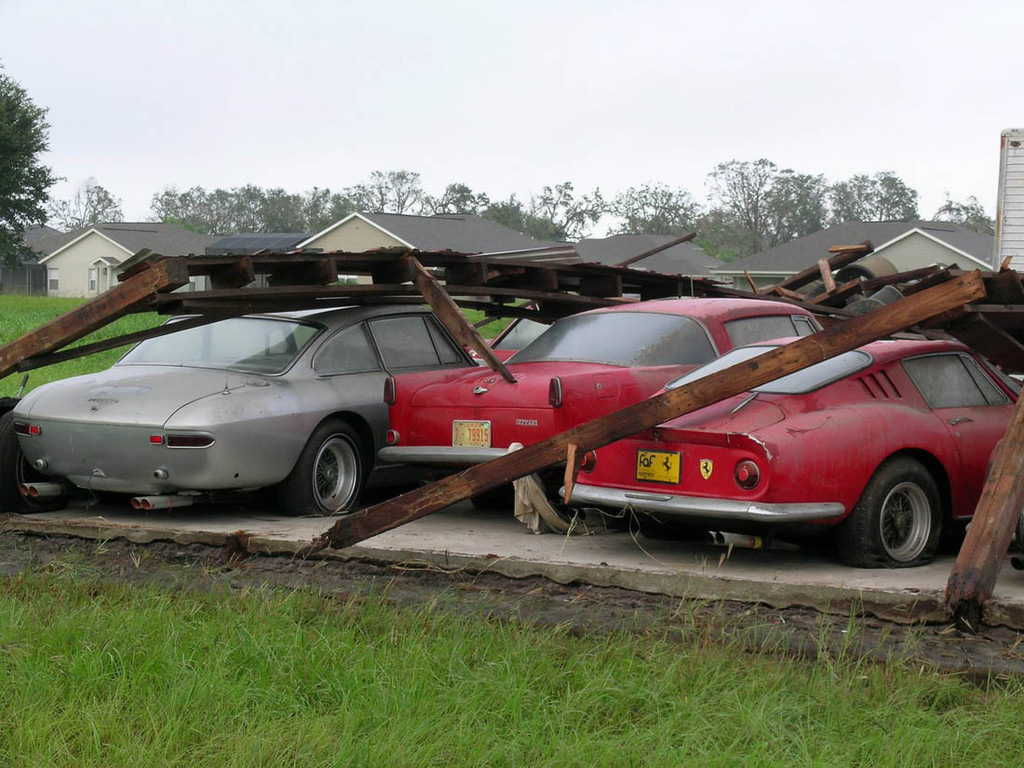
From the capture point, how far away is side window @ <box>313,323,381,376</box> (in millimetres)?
8836

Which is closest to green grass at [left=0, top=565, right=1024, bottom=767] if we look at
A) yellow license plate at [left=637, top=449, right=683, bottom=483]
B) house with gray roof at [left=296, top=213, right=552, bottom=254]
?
yellow license plate at [left=637, top=449, right=683, bottom=483]

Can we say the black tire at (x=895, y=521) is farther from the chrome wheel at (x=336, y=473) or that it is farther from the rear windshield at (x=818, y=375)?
the chrome wheel at (x=336, y=473)

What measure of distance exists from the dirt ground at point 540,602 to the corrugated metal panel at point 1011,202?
1069cm

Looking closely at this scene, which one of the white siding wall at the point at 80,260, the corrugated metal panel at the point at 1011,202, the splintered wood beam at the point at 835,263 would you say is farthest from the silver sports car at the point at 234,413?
the white siding wall at the point at 80,260

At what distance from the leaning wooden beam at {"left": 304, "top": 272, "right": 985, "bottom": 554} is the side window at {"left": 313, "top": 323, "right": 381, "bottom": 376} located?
267cm

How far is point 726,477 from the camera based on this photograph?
6.28 meters

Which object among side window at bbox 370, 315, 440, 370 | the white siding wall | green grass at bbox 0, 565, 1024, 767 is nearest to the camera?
green grass at bbox 0, 565, 1024, 767

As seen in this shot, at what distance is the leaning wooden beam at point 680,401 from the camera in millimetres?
5711

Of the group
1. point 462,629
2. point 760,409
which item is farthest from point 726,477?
point 462,629

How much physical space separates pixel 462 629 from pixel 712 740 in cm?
137

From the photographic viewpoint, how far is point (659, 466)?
259 inches

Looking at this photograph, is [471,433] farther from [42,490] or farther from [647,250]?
[647,250]

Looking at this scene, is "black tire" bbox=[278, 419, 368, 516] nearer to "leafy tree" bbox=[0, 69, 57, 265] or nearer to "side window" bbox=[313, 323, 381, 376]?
"side window" bbox=[313, 323, 381, 376]

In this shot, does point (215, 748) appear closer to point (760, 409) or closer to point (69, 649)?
point (69, 649)
